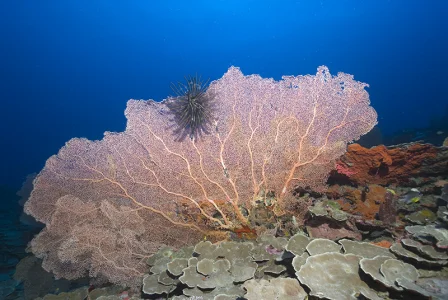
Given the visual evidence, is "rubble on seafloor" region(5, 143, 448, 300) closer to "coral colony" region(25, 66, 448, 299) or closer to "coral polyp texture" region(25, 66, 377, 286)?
"coral colony" region(25, 66, 448, 299)

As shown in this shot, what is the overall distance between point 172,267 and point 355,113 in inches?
157

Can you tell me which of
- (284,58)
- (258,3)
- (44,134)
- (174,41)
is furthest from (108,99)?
(284,58)

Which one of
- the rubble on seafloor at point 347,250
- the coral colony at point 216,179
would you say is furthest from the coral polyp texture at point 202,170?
the rubble on seafloor at point 347,250

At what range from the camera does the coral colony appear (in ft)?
13.3

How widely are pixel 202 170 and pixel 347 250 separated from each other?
260 cm

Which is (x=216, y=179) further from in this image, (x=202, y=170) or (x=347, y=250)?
(x=347, y=250)

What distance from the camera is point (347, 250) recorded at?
2.62m

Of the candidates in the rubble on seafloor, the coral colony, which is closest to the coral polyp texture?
the coral colony

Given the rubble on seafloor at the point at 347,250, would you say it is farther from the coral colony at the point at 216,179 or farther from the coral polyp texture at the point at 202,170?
the coral polyp texture at the point at 202,170

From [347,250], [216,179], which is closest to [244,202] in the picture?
[216,179]

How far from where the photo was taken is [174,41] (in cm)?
9294

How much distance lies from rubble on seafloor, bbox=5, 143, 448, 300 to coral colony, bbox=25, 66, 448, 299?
4 centimetres

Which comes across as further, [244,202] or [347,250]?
[244,202]

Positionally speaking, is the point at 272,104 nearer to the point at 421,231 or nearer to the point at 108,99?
the point at 421,231
